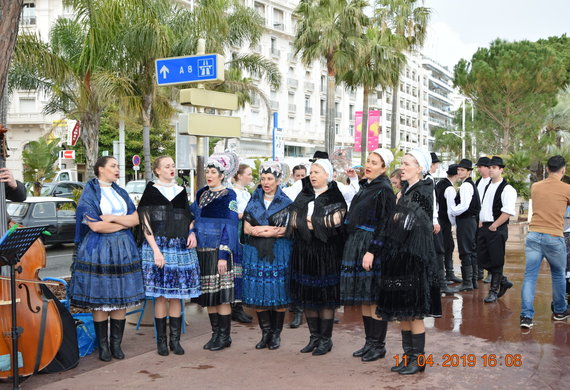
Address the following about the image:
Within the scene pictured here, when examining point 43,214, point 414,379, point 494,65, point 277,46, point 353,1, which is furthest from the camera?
point 277,46

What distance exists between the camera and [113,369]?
5273 mm

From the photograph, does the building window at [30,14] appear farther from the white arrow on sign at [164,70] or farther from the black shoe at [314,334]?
the black shoe at [314,334]

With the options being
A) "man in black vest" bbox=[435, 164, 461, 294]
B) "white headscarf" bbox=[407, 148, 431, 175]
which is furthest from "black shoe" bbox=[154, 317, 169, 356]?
"man in black vest" bbox=[435, 164, 461, 294]

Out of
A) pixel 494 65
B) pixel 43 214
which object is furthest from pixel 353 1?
pixel 43 214

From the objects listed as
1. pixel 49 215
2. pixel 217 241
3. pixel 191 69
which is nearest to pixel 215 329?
pixel 217 241

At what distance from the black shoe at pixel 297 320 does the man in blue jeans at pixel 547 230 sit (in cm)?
245

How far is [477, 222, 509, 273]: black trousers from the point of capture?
8.06m

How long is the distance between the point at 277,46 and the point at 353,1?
100 feet

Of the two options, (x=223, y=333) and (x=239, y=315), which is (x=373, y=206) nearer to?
(x=223, y=333)

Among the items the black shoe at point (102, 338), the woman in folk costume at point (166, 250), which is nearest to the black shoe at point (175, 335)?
the woman in folk costume at point (166, 250)

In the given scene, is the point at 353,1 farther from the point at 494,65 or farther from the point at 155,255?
the point at 155,255

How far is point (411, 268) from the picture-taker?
5.00 meters

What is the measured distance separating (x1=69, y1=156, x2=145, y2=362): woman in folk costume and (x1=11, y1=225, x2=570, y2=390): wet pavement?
421 millimetres

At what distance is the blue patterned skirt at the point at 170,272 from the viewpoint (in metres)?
5.59
